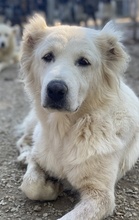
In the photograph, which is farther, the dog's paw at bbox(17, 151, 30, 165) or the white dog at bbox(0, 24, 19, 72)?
the white dog at bbox(0, 24, 19, 72)

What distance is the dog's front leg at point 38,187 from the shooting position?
2801 millimetres

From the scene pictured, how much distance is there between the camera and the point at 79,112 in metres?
2.89

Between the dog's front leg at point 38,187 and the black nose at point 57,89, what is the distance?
0.69 meters

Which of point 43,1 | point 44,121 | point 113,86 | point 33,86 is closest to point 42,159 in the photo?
point 44,121

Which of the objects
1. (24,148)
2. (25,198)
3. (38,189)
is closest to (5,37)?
(24,148)

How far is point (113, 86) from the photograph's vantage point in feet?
9.75

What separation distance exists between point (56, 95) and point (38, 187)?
71cm

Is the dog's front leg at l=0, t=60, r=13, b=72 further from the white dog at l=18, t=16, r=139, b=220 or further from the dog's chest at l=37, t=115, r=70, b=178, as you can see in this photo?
the dog's chest at l=37, t=115, r=70, b=178

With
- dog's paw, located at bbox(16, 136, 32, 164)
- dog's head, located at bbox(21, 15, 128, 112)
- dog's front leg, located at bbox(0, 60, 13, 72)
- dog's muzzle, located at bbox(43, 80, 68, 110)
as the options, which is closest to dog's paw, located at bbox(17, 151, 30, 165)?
dog's paw, located at bbox(16, 136, 32, 164)

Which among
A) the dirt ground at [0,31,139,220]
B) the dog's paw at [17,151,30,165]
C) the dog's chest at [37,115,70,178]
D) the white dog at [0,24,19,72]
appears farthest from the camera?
the white dog at [0,24,19,72]

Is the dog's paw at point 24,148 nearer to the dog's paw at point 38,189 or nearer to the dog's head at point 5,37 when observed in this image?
the dog's paw at point 38,189

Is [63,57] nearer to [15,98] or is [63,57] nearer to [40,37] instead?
[40,37]

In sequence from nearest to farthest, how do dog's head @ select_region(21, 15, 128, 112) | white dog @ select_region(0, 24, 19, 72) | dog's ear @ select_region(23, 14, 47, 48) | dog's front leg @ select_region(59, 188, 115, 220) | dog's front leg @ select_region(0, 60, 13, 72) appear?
dog's front leg @ select_region(59, 188, 115, 220) < dog's head @ select_region(21, 15, 128, 112) < dog's ear @ select_region(23, 14, 47, 48) < dog's front leg @ select_region(0, 60, 13, 72) < white dog @ select_region(0, 24, 19, 72)

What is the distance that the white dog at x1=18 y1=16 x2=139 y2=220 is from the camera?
2.62 meters
